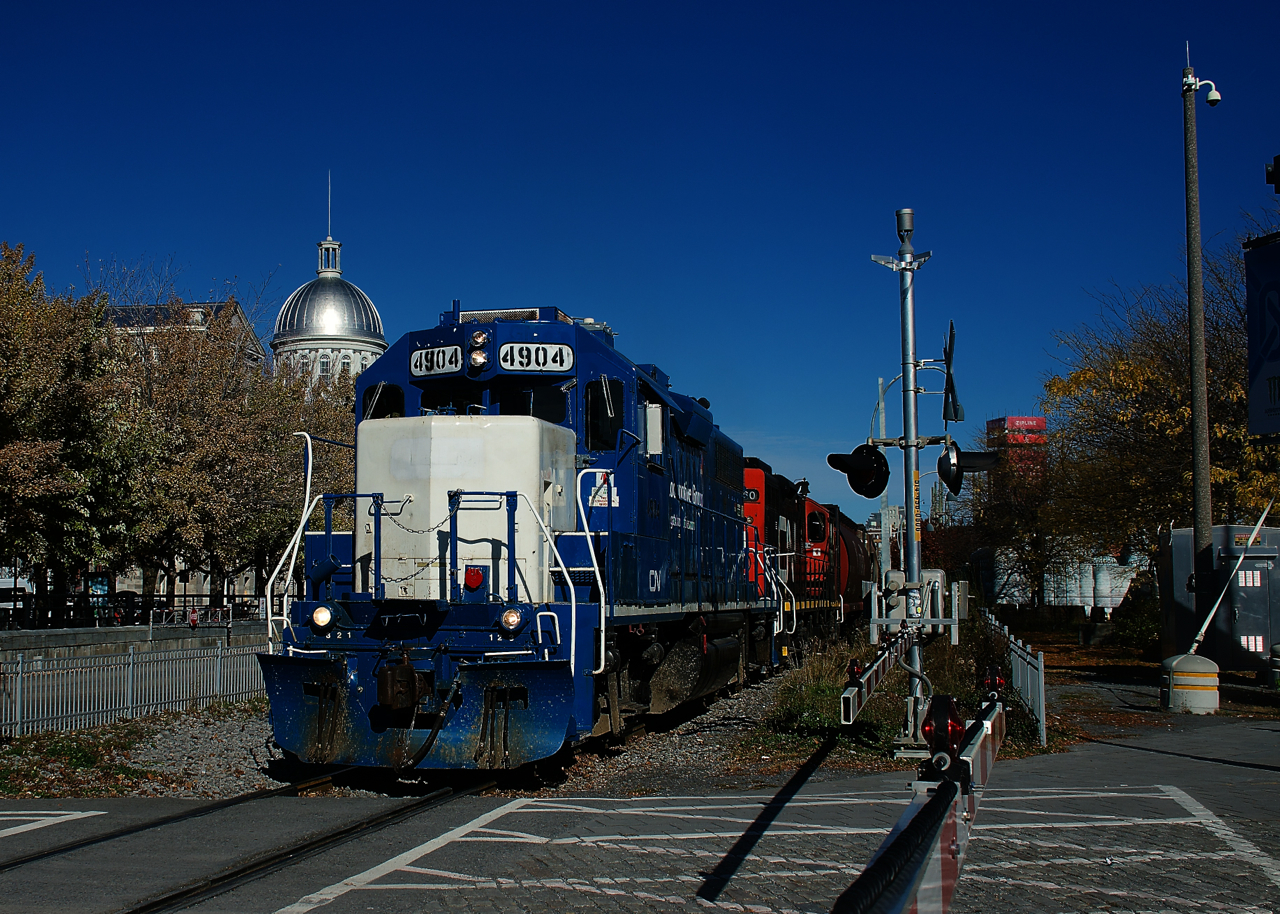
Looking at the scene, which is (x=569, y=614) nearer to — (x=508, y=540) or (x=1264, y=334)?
(x=508, y=540)

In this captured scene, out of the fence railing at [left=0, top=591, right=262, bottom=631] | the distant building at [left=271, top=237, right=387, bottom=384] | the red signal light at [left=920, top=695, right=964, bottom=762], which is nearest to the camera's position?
the red signal light at [left=920, top=695, right=964, bottom=762]

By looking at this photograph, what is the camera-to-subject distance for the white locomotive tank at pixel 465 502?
9.89 m

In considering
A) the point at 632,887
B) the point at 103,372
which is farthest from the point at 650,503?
the point at 103,372

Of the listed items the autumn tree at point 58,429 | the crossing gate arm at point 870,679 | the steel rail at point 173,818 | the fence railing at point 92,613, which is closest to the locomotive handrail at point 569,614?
the crossing gate arm at point 870,679

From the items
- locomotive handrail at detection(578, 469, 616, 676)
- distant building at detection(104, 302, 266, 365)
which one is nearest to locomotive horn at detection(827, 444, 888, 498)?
locomotive handrail at detection(578, 469, 616, 676)

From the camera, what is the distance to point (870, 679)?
8930 millimetres

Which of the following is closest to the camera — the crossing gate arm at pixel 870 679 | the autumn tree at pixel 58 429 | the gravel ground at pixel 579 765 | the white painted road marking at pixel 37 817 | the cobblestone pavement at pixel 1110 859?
the cobblestone pavement at pixel 1110 859

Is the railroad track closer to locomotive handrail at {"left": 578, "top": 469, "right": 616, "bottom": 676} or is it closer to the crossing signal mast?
locomotive handrail at {"left": 578, "top": 469, "right": 616, "bottom": 676}

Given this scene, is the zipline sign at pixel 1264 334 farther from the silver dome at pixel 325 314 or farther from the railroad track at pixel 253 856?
the silver dome at pixel 325 314

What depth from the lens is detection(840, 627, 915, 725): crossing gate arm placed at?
25.4 feet

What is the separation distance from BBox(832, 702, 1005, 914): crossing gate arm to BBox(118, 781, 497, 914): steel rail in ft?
13.7

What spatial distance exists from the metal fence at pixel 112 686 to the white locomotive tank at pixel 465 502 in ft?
10.7

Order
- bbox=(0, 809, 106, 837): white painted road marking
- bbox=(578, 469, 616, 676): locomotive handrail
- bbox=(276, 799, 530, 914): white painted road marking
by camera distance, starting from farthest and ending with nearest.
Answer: bbox=(578, 469, 616, 676): locomotive handrail, bbox=(0, 809, 106, 837): white painted road marking, bbox=(276, 799, 530, 914): white painted road marking

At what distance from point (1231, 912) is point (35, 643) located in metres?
25.4
